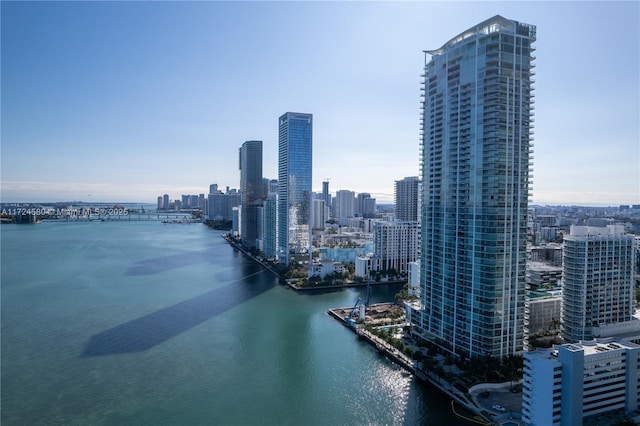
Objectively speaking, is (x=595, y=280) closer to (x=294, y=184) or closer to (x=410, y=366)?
(x=410, y=366)

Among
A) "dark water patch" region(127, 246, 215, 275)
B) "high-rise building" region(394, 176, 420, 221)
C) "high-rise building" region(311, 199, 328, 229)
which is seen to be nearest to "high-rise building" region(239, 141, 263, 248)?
"dark water patch" region(127, 246, 215, 275)

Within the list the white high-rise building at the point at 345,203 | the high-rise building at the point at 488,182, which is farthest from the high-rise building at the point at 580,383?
the white high-rise building at the point at 345,203

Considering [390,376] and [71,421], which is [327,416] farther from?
[71,421]

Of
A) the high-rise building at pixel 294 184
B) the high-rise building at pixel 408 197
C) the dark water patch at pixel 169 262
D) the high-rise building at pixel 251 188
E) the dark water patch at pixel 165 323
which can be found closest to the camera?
the dark water patch at pixel 165 323

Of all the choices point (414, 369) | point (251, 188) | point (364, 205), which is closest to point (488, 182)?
point (414, 369)

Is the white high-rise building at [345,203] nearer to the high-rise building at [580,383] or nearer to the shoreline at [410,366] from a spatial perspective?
the shoreline at [410,366]

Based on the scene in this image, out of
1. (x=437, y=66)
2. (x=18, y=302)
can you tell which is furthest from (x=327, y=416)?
(x=18, y=302)

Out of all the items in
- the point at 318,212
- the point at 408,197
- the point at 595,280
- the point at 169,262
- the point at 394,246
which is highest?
the point at 408,197
